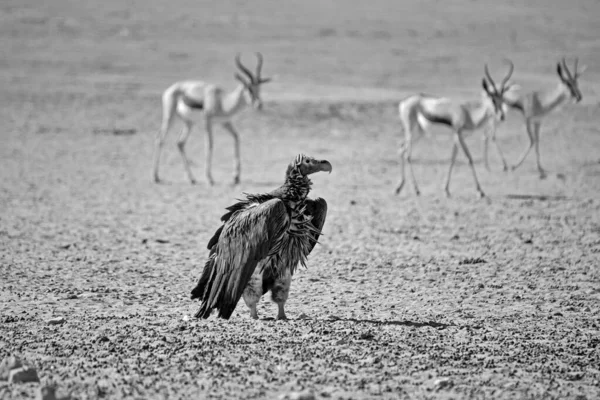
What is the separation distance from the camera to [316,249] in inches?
386

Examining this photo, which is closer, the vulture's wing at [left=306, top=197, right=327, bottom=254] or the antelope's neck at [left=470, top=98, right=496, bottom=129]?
the vulture's wing at [left=306, top=197, right=327, bottom=254]

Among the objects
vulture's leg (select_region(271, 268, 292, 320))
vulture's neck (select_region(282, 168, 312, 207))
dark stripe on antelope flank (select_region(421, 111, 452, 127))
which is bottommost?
vulture's leg (select_region(271, 268, 292, 320))

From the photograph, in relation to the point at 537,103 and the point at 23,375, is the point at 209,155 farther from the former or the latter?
the point at 23,375

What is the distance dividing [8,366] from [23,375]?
0.14 m

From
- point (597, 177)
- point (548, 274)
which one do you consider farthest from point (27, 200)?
point (597, 177)

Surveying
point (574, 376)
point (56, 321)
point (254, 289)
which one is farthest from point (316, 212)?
point (574, 376)

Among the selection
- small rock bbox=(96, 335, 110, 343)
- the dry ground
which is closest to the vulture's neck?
the dry ground

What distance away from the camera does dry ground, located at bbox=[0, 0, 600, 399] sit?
5652 millimetres

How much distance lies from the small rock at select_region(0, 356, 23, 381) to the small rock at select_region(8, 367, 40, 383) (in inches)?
2.1

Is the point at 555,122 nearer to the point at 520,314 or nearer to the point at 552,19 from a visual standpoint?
the point at 520,314

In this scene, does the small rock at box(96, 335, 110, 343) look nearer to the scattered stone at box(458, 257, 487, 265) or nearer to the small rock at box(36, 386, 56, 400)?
the small rock at box(36, 386, 56, 400)

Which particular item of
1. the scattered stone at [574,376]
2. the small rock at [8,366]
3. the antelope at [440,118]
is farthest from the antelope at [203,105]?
the scattered stone at [574,376]

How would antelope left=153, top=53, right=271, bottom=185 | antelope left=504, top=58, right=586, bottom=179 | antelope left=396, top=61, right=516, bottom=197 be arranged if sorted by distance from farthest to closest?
antelope left=504, top=58, right=586, bottom=179, antelope left=153, top=53, right=271, bottom=185, antelope left=396, top=61, right=516, bottom=197

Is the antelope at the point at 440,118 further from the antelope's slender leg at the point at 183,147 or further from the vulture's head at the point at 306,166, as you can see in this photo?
the vulture's head at the point at 306,166
